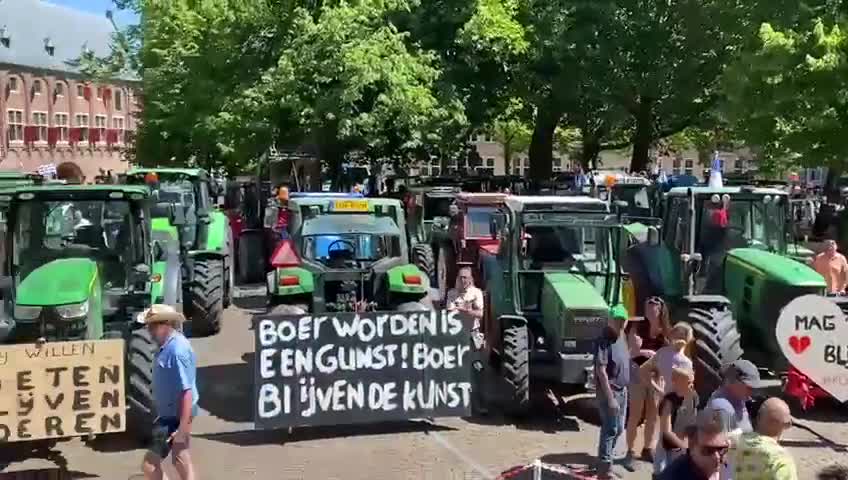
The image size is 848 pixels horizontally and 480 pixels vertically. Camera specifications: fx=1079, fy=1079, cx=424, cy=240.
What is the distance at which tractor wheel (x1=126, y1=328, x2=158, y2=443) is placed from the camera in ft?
32.2

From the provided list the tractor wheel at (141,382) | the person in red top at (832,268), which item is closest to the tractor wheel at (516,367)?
the tractor wheel at (141,382)

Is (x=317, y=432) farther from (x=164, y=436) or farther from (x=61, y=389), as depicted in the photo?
(x=164, y=436)

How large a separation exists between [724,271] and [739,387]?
5.45 m

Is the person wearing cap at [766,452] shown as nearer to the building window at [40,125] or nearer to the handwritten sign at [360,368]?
the handwritten sign at [360,368]

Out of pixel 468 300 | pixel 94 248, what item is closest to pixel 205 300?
pixel 94 248

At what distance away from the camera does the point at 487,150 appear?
306 ft

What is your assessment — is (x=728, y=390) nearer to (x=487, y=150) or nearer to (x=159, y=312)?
(x=159, y=312)

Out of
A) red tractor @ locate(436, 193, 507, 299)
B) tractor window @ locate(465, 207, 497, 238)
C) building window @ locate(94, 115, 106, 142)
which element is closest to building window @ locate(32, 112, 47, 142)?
building window @ locate(94, 115, 106, 142)

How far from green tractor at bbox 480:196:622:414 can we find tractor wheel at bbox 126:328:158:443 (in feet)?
11.2

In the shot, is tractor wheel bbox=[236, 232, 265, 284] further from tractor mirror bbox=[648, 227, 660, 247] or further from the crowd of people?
tractor mirror bbox=[648, 227, 660, 247]

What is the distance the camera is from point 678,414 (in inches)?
302

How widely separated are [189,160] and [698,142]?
27.7 meters

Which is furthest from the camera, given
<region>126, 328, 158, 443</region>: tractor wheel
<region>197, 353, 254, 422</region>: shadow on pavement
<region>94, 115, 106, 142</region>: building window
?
<region>94, 115, 106, 142</region>: building window

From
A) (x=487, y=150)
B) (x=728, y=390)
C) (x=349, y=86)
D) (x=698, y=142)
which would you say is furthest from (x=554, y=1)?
(x=487, y=150)
